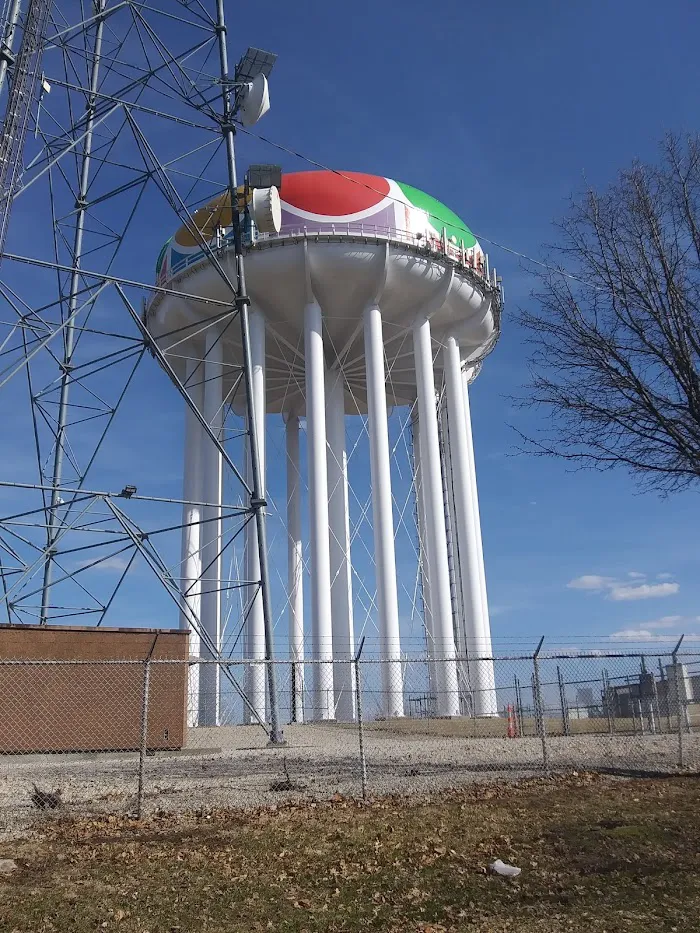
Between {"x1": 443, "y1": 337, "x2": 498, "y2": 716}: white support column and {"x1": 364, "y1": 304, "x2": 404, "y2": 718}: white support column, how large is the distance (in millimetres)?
2600

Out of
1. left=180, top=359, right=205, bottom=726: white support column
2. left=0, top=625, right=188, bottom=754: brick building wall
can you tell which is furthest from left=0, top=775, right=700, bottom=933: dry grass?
left=180, top=359, right=205, bottom=726: white support column

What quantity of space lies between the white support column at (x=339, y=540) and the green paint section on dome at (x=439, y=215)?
22.0ft

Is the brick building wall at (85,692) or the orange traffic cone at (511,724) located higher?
the brick building wall at (85,692)

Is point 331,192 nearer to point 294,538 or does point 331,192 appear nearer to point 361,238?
point 361,238

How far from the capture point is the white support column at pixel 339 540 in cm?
2509

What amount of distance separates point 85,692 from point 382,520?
39.7ft

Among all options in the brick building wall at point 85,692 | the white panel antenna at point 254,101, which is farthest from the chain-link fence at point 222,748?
the white panel antenna at point 254,101

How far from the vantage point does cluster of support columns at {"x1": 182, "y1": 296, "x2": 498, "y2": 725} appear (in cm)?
2447

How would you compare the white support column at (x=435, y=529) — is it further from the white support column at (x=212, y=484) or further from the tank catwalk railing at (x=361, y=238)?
the white support column at (x=212, y=484)

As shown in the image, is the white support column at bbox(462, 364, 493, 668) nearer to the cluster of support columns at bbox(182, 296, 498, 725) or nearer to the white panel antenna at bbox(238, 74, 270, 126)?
the cluster of support columns at bbox(182, 296, 498, 725)

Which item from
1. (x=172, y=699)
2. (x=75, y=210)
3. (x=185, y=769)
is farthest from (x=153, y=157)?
(x=185, y=769)

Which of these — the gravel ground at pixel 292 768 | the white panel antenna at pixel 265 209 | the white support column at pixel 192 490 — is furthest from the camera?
the white support column at pixel 192 490

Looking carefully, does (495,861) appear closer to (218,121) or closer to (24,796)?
(24,796)

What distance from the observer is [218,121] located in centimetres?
2022
